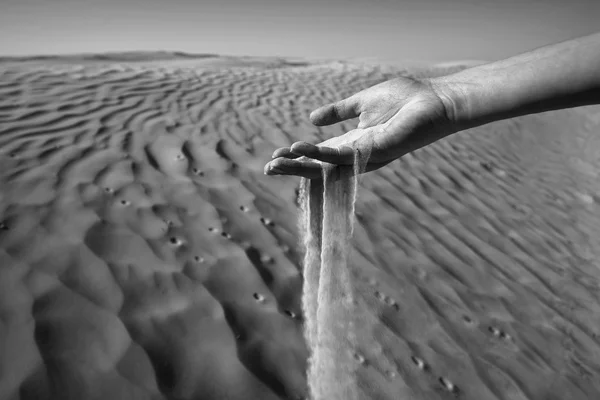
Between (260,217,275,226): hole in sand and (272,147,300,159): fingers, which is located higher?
(272,147,300,159): fingers

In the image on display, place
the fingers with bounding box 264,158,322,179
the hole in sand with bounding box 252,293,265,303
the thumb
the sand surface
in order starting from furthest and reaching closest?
1. the thumb
2. the hole in sand with bounding box 252,293,265,303
3. the fingers with bounding box 264,158,322,179
4. the sand surface

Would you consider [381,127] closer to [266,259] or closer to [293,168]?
[293,168]

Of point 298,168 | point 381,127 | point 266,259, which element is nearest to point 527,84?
point 381,127

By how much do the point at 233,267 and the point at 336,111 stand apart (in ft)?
3.58

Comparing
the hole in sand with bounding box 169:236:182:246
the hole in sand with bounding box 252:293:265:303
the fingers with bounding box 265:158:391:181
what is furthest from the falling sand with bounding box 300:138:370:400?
the hole in sand with bounding box 169:236:182:246

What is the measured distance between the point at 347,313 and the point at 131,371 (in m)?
1.22

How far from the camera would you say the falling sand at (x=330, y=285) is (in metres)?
2.11

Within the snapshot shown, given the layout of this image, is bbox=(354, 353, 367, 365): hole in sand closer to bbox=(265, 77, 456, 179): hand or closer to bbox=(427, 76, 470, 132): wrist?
bbox=(265, 77, 456, 179): hand

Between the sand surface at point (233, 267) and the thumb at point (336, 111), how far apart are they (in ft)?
2.87

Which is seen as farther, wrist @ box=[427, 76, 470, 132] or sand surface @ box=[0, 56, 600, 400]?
wrist @ box=[427, 76, 470, 132]

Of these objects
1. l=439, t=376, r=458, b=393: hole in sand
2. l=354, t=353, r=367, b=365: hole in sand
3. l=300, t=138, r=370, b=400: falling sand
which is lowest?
l=439, t=376, r=458, b=393: hole in sand

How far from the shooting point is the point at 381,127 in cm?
236

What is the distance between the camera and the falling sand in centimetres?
211

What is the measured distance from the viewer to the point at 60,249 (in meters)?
2.34
